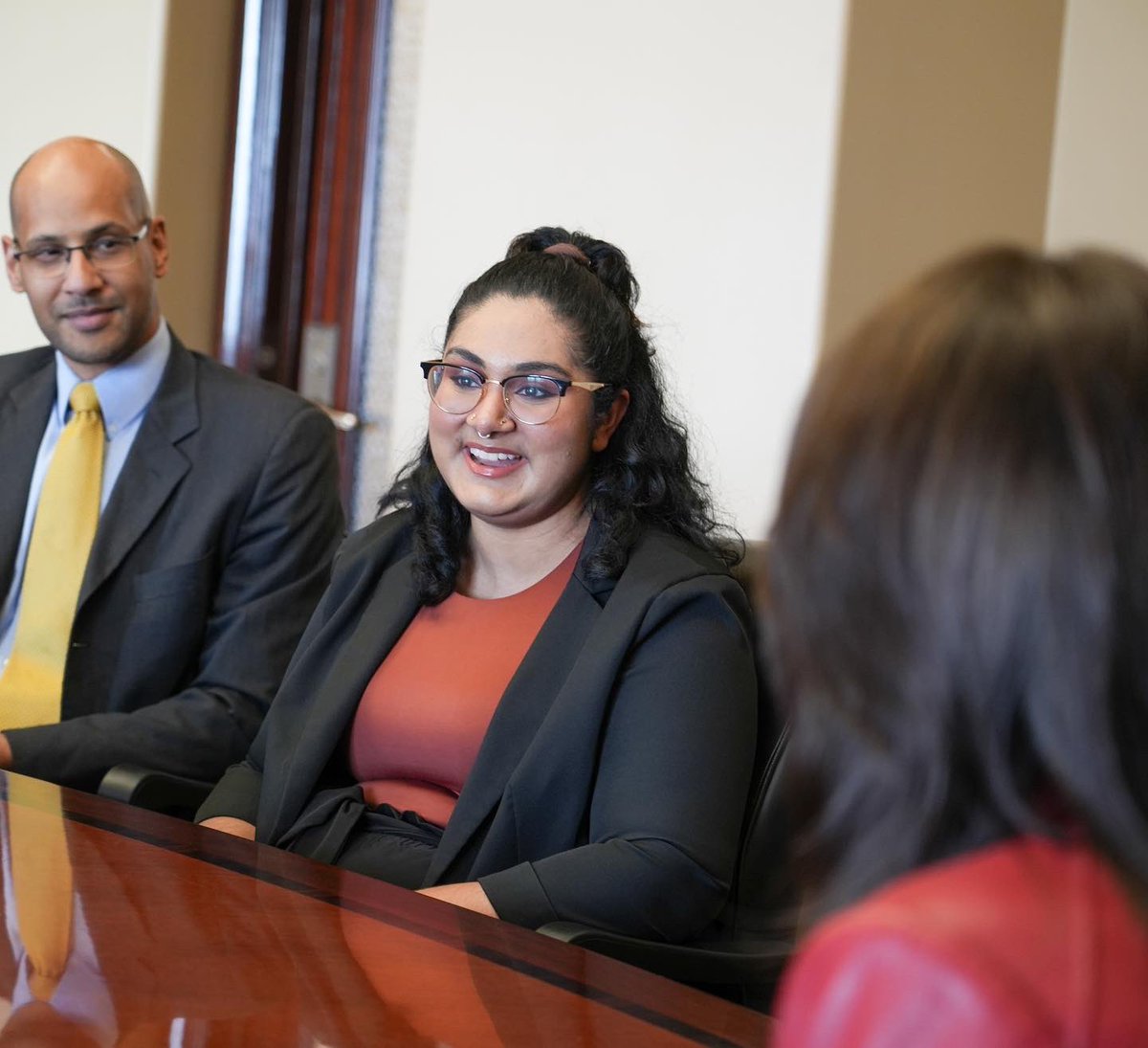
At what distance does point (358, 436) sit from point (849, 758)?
12.7ft

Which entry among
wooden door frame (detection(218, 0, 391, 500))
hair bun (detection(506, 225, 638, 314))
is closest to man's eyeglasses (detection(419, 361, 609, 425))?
hair bun (detection(506, 225, 638, 314))

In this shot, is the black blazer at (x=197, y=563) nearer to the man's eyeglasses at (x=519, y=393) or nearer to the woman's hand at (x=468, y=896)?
the man's eyeglasses at (x=519, y=393)

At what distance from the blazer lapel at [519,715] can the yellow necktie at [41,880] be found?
0.51 meters

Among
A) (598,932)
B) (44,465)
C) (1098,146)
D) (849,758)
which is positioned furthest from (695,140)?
(849,758)

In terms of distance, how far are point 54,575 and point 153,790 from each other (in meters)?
0.62

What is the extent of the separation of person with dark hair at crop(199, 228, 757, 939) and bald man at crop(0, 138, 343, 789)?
0.40m

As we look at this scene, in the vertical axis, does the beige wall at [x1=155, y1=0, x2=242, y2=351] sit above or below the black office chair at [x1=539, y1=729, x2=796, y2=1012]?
above

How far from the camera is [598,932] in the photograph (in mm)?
1708

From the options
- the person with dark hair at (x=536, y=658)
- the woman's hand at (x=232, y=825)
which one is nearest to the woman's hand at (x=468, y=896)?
the person with dark hair at (x=536, y=658)

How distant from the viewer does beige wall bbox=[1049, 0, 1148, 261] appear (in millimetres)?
3172

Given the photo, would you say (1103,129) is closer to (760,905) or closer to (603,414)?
(603,414)

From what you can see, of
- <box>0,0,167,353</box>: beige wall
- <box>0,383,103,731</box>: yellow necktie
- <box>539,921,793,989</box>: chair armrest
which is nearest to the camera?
<box>539,921,793,989</box>: chair armrest

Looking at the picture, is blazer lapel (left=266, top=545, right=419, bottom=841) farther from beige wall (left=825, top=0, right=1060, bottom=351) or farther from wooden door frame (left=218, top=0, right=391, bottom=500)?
wooden door frame (left=218, top=0, right=391, bottom=500)

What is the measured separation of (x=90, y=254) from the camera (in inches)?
113
